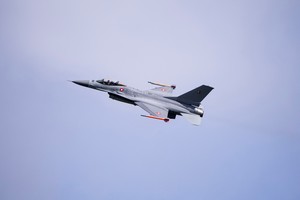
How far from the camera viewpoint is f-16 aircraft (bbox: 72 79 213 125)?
4822 centimetres

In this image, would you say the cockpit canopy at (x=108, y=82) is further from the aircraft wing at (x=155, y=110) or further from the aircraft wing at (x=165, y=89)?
the aircraft wing at (x=165, y=89)

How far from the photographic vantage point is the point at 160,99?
1949 inches

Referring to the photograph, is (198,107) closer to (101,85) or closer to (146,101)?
(146,101)

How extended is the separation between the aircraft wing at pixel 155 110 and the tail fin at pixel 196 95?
2786mm

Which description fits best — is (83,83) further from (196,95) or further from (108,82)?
(196,95)

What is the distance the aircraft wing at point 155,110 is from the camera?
47.1 metres

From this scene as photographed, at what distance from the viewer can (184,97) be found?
161 ft

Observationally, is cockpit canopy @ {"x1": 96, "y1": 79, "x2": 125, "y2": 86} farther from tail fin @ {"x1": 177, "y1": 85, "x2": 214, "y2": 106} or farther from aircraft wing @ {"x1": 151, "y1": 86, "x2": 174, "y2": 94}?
tail fin @ {"x1": 177, "y1": 85, "x2": 214, "y2": 106}

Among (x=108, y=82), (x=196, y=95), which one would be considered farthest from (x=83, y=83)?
(x=196, y=95)

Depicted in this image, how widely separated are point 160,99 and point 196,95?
4740mm

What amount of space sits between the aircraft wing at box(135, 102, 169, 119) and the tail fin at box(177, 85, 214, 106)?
9.14 ft

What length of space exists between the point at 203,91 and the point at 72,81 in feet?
57.0

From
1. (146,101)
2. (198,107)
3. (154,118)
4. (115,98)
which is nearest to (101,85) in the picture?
(115,98)

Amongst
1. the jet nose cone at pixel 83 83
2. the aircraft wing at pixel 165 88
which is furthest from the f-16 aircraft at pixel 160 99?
the aircraft wing at pixel 165 88
